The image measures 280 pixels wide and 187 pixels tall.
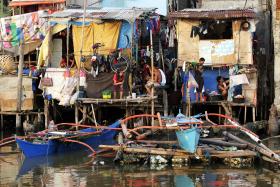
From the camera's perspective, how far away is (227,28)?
26438 mm

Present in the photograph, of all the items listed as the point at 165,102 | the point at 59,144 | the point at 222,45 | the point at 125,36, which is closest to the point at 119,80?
the point at 125,36

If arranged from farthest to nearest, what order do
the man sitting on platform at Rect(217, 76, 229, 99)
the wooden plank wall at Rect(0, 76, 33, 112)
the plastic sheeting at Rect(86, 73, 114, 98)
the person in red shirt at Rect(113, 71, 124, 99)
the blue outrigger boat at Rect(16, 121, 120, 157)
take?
the wooden plank wall at Rect(0, 76, 33, 112) → the man sitting on platform at Rect(217, 76, 229, 99) → the plastic sheeting at Rect(86, 73, 114, 98) → the person in red shirt at Rect(113, 71, 124, 99) → the blue outrigger boat at Rect(16, 121, 120, 157)

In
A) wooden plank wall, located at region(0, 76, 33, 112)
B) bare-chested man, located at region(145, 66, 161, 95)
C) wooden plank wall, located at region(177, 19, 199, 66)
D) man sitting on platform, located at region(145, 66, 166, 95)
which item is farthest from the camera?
wooden plank wall, located at region(0, 76, 33, 112)

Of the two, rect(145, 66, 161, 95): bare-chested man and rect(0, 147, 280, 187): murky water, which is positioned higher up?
rect(145, 66, 161, 95): bare-chested man

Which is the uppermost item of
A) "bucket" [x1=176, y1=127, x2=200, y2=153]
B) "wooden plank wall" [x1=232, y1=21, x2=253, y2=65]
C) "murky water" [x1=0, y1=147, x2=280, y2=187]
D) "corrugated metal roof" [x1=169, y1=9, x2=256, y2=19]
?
"corrugated metal roof" [x1=169, y1=9, x2=256, y2=19]

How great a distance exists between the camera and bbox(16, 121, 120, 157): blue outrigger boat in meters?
21.8

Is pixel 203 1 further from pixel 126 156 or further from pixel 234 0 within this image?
pixel 126 156

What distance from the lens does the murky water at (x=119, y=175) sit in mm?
18562

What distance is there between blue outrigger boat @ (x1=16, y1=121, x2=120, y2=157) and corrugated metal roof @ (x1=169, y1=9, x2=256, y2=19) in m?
5.04

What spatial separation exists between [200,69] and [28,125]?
21.2ft

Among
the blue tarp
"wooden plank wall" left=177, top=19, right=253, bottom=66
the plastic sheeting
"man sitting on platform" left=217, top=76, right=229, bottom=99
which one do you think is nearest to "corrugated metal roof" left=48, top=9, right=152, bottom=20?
the blue tarp

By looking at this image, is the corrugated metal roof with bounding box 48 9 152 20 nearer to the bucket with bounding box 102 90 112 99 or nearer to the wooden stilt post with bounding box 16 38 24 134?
the wooden stilt post with bounding box 16 38 24 134

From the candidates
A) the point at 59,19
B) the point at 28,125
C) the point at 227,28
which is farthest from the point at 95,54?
the point at 227,28

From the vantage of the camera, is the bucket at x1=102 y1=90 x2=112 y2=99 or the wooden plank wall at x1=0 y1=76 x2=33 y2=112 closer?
the bucket at x1=102 y1=90 x2=112 y2=99
